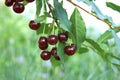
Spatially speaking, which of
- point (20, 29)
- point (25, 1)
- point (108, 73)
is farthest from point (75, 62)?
point (25, 1)

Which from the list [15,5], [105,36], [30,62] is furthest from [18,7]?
[30,62]

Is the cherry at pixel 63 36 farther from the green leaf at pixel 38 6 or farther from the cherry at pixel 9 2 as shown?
the cherry at pixel 9 2

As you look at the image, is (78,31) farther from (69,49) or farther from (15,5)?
(15,5)

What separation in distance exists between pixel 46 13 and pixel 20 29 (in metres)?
3.41

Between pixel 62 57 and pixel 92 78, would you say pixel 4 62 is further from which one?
pixel 62 57

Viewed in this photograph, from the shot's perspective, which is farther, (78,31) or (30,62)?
(30,62)

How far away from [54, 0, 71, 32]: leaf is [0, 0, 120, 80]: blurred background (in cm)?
92

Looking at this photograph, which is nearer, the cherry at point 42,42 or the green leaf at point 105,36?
the cherry at point 42,42

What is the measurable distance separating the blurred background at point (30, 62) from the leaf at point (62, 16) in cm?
92

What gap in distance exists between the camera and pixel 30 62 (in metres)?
2.88

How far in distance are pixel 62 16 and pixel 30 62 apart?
1.62 m

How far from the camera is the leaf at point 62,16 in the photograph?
1262mm

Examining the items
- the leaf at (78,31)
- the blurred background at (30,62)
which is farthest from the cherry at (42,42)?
the blurred background at (30,62)

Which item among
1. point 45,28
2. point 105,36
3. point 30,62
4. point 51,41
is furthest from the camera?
point 30,62
